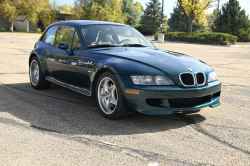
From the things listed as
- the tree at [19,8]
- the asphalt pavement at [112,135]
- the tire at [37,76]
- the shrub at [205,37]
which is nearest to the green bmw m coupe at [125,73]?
the asphalt pavement at [112,135]

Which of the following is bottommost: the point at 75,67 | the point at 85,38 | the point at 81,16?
the point at 75,67

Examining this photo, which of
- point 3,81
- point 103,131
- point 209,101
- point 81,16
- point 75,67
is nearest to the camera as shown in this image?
point 103,131

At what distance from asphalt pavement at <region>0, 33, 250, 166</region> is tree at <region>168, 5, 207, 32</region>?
50732 mm

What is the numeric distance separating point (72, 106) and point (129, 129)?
1565 millimetres

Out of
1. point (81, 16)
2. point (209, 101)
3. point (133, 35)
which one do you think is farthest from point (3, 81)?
point (81, 16)

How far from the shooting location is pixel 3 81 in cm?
721

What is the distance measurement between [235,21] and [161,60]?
4187cm

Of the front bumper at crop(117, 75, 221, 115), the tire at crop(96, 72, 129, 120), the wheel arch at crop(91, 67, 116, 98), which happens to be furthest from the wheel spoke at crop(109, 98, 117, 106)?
the wheel arch at crop(91, 67, 116, 98)

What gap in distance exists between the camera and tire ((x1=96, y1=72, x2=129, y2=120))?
13.5ft

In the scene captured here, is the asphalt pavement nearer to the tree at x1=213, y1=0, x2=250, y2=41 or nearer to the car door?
the car door

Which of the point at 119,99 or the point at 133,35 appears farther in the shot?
the point at 133,35

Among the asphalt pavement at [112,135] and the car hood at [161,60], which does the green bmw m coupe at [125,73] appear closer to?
the car hood at [161,60]

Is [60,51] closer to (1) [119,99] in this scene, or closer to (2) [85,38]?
(2) [85,38]

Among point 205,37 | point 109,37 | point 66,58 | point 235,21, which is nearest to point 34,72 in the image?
point 66,58
